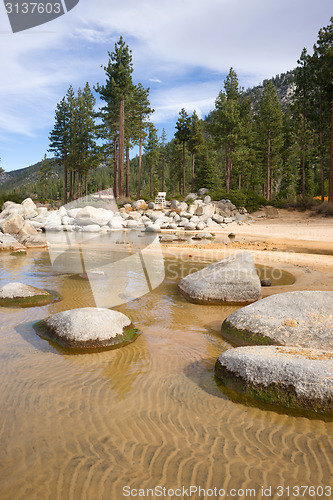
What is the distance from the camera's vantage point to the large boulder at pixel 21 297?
630 cm

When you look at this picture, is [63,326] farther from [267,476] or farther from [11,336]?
[267,476]

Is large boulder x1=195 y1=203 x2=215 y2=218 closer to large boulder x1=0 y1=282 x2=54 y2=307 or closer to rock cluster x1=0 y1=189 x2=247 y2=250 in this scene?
rock cluster x1=0 y1=189 x2=247 y2=250

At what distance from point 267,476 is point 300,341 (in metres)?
2.19

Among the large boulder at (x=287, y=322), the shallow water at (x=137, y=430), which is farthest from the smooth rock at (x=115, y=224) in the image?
the large boulder at (x=287, y=322)

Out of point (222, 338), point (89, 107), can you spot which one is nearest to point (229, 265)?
point (222, 338)

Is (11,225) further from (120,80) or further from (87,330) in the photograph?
(120,80)

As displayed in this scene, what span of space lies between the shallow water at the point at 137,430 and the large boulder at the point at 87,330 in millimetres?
177

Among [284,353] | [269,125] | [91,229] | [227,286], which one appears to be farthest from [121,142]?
[284,353]

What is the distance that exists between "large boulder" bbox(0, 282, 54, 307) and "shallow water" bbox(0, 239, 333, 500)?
1.82 m

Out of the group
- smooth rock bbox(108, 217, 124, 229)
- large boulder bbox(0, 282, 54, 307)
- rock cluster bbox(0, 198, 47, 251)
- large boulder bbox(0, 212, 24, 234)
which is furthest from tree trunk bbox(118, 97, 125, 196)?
large boulder bbox(0, 282, 54, 307)

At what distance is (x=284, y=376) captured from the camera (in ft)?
9.82

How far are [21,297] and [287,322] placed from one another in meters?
5.14

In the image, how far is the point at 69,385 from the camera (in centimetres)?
345

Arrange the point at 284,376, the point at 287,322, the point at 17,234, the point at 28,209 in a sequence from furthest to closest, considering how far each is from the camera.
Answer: the point at 28,209, the point at 17,234, the point at 287,322, the point at 284,376
